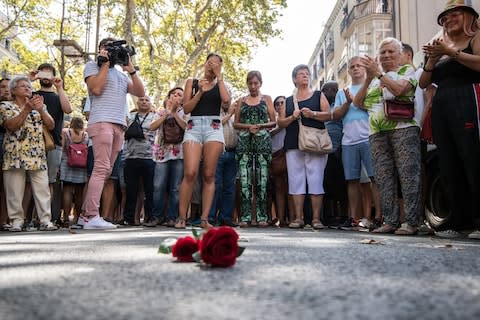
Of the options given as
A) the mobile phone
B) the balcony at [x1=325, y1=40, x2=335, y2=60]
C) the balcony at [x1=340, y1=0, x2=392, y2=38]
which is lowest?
the mobile phone

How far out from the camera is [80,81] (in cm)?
3042

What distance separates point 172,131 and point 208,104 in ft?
3.85

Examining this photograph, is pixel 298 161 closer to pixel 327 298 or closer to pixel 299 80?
pixel 299 80

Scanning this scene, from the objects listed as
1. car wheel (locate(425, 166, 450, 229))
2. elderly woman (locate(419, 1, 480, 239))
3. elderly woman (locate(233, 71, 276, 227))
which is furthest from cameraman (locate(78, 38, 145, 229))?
car wheel (locate(425, 166, 450, 229))

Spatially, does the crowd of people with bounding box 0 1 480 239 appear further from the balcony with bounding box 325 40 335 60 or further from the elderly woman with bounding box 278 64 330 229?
the balcony with bounding box 325 40 335 60

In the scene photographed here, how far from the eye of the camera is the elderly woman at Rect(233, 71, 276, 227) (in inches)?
249

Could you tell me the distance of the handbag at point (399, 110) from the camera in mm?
4703

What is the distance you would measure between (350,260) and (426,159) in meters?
3.37

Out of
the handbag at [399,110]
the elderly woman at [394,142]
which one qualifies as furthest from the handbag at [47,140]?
the handbag at [399,110]

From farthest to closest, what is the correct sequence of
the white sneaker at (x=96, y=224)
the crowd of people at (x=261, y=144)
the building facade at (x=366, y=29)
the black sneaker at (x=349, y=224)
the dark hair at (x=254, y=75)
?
1. the building facade at (x=366, y=29)
2. the dark hair at (x=254, y=75)
3. the black sneaker at (x=349, y=224)
4. the white sneaker at (x=96, y=224)
5. the crowd of people at (x=261, y=144)

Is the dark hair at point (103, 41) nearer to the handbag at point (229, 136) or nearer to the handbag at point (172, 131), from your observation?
the handbag at point (172, 131)

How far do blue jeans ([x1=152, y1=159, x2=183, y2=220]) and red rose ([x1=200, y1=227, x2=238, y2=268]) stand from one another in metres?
4.53

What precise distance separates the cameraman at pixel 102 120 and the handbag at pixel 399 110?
2.81m

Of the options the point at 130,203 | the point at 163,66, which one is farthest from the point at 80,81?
the point at 130,203
